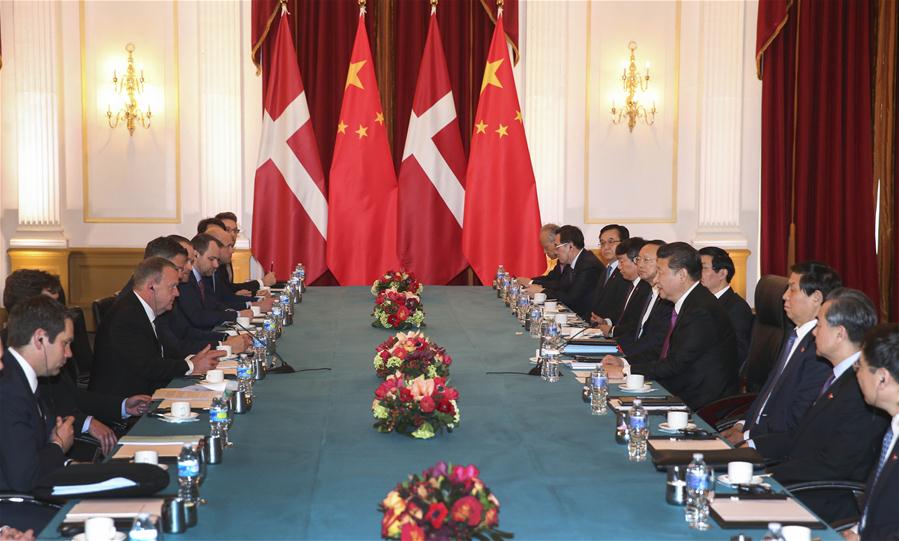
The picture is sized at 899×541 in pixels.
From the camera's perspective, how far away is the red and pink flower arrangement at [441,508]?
6.84 ft

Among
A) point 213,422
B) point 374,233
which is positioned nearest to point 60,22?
point 374,233

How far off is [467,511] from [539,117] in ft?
25.5

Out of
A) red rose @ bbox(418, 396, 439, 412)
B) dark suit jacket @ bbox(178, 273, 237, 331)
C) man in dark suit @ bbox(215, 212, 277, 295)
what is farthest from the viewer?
man in dark suit @ bbox(215, 212, 277, 295)

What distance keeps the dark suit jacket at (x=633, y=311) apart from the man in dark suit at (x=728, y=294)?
0.66 m

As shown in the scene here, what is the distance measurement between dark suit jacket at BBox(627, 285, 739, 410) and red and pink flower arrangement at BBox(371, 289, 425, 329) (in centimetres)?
154

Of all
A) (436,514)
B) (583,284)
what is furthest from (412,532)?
(583,284)

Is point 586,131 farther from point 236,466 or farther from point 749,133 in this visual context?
point 236,466

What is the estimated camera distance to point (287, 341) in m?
5.39

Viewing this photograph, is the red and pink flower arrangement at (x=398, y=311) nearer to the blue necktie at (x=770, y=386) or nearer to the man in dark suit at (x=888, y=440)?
the blue necktie at (x=770, y=386)

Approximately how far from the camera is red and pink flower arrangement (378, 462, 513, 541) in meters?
2.08

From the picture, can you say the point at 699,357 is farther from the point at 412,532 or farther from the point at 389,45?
the point at 389,45

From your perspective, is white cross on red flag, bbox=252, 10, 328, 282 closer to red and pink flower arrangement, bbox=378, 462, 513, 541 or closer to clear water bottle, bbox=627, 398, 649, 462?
clear water bottle, bbox=627, 398, 649, 462

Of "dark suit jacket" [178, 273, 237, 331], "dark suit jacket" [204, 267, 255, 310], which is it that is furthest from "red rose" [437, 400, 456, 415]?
"dark suit jacket" [204, 267, 255, 310]

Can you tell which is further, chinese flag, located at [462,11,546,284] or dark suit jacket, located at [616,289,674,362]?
chinese flag, located at [462,11,546,284]
